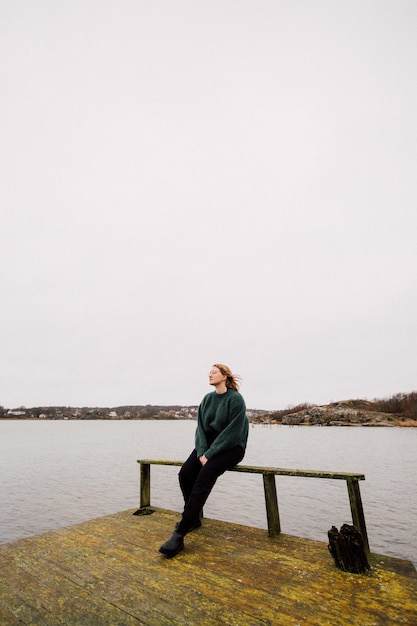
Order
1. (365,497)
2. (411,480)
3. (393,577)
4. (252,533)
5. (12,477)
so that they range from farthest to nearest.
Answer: (12,477)
(411,480)
(365,497)
(252,533)
(393,577)

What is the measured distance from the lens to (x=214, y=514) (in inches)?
521

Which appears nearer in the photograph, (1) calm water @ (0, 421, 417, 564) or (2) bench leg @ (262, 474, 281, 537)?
(2) bench leg @ (262, 474, 281, 537)

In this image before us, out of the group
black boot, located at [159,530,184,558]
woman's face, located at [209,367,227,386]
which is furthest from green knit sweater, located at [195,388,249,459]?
black boot, located at [159,530,184,558]

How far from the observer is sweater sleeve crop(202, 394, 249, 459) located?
4641mm

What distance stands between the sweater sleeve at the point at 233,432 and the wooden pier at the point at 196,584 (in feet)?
3.94

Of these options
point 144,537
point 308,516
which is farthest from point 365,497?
point 144,537

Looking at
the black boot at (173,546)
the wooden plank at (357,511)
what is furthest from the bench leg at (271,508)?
the black boot at (173,546)

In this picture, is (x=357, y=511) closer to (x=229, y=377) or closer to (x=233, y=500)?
(x=229, y=377)

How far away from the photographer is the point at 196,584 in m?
3.30

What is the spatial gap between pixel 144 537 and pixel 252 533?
1.57 meters

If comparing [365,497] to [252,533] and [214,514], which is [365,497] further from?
[252,533]

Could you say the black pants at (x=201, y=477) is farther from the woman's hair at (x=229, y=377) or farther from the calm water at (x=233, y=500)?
the calm water at (x=233, y=500)

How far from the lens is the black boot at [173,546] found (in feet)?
13.1

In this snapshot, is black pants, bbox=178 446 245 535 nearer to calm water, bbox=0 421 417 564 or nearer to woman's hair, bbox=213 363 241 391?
woman's hair, bbox=213 363 241 391
